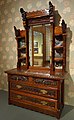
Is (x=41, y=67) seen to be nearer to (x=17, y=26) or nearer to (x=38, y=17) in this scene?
(x=38, y=17)

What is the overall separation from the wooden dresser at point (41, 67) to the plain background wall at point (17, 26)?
173 mm

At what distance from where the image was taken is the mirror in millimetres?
3014

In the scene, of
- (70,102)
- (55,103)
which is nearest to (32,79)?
(55,103)

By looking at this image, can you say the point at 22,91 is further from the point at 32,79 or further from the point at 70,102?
the point at 70,102

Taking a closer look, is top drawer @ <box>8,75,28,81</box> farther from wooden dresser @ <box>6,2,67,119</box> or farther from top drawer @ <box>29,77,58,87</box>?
top drawer @ <box>29,77,58,87</box>

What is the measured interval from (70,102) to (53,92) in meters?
0.72

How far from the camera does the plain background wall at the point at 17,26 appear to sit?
2.96 meters

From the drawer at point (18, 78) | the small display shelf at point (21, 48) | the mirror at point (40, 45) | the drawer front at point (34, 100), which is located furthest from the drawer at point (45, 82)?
the small display shelf at point (21, 48)

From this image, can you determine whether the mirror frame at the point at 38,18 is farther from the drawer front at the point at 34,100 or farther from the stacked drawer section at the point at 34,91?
the drawer front at the point at 34,100

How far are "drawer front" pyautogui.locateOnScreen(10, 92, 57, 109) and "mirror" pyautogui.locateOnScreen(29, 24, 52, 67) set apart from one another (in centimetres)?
71

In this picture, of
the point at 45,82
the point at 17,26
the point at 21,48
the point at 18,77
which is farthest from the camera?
the point at 17,26

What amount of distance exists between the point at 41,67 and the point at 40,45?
478 mm

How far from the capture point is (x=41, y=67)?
308 cm

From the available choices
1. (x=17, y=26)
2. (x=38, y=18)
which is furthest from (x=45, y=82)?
(x=17, y=26)
